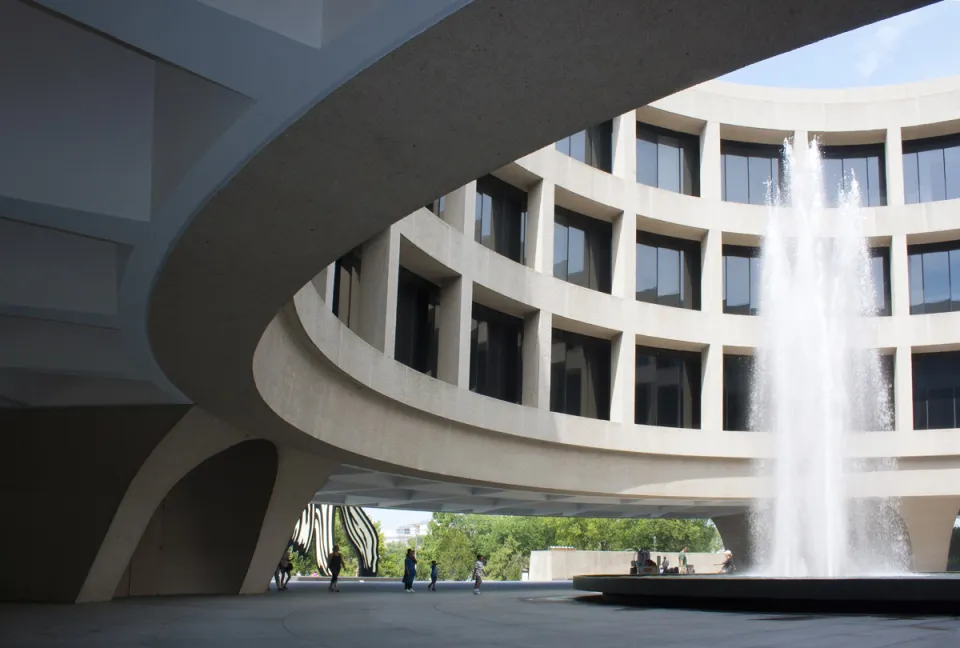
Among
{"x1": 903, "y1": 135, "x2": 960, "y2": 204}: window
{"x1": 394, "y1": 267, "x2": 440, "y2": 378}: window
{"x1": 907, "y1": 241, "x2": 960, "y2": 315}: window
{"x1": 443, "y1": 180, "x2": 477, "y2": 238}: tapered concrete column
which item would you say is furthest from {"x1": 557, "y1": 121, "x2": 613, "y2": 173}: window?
{"x1": 907, "y1": 241, "x2": 960, "y2": 315}: window

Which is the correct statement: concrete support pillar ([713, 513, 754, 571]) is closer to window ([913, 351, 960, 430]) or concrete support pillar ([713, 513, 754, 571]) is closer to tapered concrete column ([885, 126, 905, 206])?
window ([913, 351, 960, 430])

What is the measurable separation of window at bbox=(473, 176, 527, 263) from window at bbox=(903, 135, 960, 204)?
1470 cm

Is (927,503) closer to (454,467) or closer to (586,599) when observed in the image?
(586,599)

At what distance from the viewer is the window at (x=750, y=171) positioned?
3584 centimetres

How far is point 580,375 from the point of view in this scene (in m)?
32.5

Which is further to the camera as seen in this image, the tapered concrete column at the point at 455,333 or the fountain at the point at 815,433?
the tapered concrete column at the point at 455,333

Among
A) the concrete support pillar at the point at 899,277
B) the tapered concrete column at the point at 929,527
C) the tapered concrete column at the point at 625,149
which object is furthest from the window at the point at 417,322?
the tapered concrete column at the point at 929,527

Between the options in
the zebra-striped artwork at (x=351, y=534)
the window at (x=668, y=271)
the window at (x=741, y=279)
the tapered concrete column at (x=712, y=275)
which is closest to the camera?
the tapered concrete column at (x=712, y=275)

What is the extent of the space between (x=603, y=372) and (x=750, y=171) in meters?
9.57

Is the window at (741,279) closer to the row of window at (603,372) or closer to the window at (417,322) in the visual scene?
the row of window at (603,372)

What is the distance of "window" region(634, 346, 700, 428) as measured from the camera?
3416 centimetres

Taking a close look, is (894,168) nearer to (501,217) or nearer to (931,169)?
(931,169)

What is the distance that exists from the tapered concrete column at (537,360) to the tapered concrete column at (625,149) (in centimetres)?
607

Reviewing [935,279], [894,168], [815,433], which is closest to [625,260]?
[815,433]
